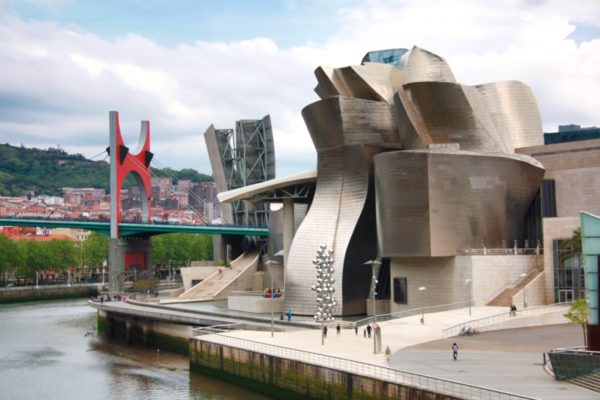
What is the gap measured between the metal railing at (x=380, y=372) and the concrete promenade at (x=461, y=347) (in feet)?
2.24

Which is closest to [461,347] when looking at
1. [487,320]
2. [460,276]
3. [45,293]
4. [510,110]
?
[487,320]

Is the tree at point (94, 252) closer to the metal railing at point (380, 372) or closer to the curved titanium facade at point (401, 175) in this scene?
the curved titanium facade at point (401, 175)

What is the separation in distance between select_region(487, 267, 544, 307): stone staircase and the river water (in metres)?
15.9

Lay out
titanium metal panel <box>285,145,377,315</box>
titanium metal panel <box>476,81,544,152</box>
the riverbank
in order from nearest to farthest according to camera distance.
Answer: titanium metal panel <box>285,145,377,315</box>
titanium metal panel <box>476,81,544,152</box>
the riverbank

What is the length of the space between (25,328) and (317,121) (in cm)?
2613

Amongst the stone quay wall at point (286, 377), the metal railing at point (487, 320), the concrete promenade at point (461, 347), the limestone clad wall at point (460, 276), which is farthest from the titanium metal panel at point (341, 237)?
the metal railing at point (487, 320)

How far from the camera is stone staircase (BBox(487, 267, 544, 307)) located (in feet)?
129

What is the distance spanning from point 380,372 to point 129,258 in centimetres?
6137

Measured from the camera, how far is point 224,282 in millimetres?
67188

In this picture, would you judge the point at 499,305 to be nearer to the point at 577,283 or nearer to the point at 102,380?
the point at 577,283

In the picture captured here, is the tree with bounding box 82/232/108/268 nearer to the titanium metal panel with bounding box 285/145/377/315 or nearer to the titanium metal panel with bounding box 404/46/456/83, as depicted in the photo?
the titanium metal panel with bounding box 285/145/377/315

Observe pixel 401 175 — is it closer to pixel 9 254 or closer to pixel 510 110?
pixel 510 110

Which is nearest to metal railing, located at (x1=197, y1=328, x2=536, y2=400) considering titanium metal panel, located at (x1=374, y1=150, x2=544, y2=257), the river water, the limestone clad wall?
the river water

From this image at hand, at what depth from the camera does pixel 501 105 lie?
5050 cm
